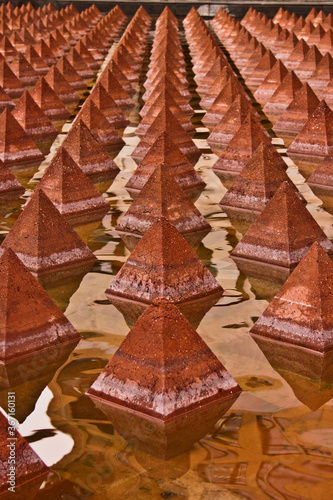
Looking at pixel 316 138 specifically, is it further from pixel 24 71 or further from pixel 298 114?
pixel 24 71

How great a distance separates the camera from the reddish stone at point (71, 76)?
1504 centimetres

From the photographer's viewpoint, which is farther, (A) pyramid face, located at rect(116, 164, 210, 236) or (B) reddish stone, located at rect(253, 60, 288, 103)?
(B) reddish stone, located at rect(253, 60, 288, 103)

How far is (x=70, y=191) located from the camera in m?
8.07

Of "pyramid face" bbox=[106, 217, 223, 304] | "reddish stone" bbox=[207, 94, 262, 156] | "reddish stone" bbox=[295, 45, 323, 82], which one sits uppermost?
"pyramid face" bbox=[106, 217, 223, 304]

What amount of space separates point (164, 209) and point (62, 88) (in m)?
7.10

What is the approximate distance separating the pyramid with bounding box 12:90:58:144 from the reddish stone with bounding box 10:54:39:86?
469cm

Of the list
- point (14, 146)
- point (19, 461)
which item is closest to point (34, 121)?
point (14, 146)

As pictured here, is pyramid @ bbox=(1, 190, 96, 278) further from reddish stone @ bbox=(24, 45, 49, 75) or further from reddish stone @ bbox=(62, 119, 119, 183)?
reddish stone @ bbox=(24, 45, 49, 75)

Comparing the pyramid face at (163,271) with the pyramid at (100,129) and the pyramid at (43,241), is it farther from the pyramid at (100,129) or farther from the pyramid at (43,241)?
the pyramid at (100,129)

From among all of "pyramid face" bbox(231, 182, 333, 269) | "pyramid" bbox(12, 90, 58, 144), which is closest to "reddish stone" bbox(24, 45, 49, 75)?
"pyramid" bbox(12, 90, 58, 144)

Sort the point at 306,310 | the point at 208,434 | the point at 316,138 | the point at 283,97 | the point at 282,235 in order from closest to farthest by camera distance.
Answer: the point at 208,434
the point at 306,310
the point at 282,235
the point at 316,138
the point at 283,97

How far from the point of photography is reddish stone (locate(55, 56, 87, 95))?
1504cm

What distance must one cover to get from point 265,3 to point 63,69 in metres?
14.6

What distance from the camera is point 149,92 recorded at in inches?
546
